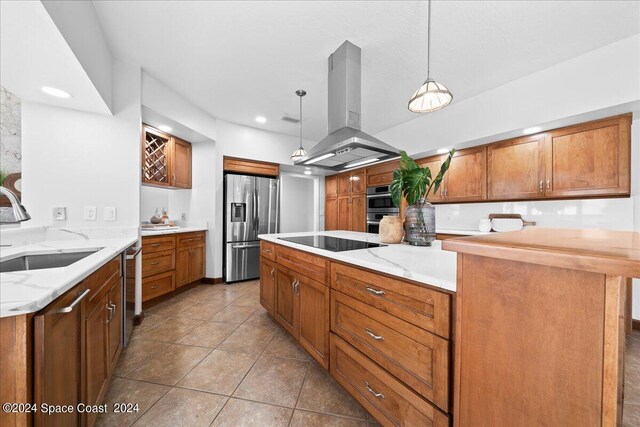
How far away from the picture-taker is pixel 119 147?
2234mm

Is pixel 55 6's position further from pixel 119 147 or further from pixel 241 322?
pixel 241 322

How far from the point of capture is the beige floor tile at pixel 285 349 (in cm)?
183

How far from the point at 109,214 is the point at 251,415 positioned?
83.7 inches

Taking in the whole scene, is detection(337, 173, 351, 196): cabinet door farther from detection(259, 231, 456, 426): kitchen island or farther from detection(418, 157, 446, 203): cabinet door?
detection(259, 231, 456, 426): kitchen island

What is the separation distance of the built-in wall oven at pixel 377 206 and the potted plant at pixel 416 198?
2.32m

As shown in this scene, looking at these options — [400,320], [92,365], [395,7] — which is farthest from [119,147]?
[400,320]

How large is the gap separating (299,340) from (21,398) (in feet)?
4.47

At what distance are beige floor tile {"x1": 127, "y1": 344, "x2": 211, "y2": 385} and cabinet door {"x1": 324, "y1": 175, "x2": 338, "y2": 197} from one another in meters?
3.76

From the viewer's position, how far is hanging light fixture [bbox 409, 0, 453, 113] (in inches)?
60.4

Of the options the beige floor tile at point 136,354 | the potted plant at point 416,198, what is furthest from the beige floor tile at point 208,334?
the potted plant at point 416,198

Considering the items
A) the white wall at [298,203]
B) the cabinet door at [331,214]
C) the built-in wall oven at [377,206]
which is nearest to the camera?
the built-in wall oven at [377,206]

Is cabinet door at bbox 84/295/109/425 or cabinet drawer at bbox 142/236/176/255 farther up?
cabinet drawer at bbox 142/236/176/255

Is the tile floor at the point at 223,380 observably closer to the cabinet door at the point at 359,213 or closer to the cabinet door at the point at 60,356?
the cabinet door at the point at 60,356

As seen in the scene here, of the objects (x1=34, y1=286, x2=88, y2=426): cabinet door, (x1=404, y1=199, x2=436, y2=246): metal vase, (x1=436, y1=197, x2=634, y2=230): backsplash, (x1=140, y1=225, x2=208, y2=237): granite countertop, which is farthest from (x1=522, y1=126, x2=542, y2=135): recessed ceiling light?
(x1=140, y1=225, x2=208, y2=237): granite countertop
